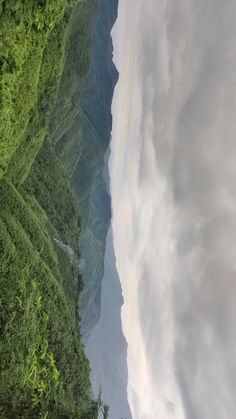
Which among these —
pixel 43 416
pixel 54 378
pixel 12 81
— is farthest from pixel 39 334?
pixel 12 81

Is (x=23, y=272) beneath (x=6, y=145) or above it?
beneath

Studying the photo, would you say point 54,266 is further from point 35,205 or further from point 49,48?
point 49,48

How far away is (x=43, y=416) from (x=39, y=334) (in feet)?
73.0

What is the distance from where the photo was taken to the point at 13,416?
3672 cm

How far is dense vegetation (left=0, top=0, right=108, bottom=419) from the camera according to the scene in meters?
47.2

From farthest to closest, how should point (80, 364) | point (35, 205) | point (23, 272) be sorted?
point (35, 205) < point (80, 364) < point (23, 272)

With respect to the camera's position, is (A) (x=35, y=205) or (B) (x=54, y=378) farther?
(A) (x=35, y=205)

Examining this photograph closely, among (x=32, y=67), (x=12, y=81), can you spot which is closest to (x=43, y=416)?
(x=12, y=81)

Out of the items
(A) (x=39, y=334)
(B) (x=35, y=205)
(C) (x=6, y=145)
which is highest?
(B) (x=35, y=205)

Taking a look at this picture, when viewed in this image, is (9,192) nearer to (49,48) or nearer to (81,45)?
(49,48)

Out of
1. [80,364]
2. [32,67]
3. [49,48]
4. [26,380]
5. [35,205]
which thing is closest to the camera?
[26,380]

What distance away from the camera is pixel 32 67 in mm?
57781

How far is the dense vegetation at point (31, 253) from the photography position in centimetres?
4725

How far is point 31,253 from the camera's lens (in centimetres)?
7100
